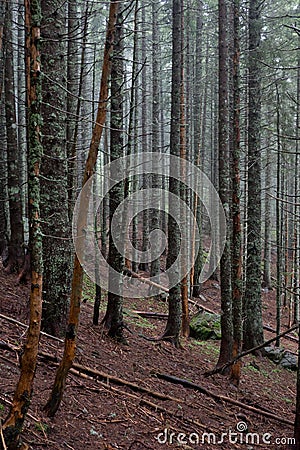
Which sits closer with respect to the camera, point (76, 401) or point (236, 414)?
point (76, 401)

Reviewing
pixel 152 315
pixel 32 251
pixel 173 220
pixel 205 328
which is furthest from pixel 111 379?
pixel 152 315

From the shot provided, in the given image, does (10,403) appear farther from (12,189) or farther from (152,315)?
(152,315)

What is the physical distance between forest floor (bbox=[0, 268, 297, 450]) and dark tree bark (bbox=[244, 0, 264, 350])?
61.6 inches

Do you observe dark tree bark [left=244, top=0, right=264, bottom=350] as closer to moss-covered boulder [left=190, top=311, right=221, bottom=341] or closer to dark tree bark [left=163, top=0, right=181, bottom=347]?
moss-covered boulder [left=190, top=311, right=221, bottom=341]

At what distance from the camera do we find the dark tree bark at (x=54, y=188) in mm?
6586

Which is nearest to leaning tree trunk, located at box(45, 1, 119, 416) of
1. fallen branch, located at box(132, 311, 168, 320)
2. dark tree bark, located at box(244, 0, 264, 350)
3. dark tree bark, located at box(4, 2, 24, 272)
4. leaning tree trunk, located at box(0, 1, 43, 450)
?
leaning tree trunk, located at box(0, 1, 43, 450)

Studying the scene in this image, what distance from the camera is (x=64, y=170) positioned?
6.83 meters

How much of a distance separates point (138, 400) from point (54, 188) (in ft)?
11.0

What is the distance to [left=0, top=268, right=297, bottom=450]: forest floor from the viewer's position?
15.5 feet

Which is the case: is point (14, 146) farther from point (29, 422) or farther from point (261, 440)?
point (261, 440)

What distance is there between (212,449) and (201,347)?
5.95 meters

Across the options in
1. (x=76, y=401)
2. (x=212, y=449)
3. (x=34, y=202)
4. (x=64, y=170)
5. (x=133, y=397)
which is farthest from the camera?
(x=64, y=170)

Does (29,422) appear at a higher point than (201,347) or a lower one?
higher

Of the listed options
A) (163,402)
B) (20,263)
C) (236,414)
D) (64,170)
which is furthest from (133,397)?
(20,263)
